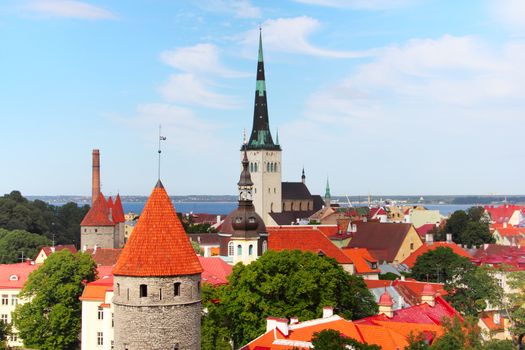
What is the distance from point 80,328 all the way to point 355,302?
16.8 meters

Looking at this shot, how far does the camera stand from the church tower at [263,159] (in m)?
114

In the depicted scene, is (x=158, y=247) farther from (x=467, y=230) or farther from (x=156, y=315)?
(x=467, y=230)

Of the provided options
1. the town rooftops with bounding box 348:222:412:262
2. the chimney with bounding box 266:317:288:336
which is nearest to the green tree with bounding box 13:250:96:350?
the chimney with bounding box 266:317:288:336

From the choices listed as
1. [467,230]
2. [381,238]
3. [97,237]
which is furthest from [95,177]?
[467,230]

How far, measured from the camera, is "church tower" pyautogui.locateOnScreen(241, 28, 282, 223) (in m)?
114

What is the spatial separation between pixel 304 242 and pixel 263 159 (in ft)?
174

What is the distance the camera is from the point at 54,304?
4878 cm

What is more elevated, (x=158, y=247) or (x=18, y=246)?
(x=158, y=247)

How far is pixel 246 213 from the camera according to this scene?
55750 millimetres

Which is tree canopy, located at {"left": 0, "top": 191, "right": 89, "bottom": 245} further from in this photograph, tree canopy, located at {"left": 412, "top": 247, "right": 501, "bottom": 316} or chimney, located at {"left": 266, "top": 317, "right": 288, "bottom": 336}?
chimney, located at {"left": 266, "top": 317, "right": 288, "bottom": 336}

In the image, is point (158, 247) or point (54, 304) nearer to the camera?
point (158, 247)

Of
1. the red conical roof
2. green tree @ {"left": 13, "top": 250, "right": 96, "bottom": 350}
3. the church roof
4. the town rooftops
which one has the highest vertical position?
the church roof

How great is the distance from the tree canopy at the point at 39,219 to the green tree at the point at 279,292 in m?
61.5

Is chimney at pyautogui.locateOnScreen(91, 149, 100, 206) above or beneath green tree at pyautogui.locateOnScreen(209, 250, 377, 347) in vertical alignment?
above
